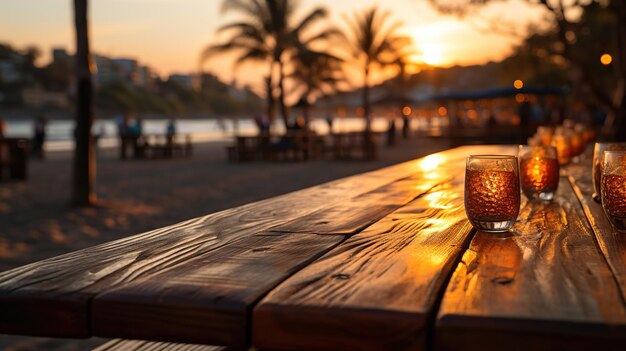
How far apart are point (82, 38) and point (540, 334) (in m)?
7.62

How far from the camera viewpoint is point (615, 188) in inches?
48.0

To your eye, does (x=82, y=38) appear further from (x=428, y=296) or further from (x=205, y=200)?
(x=428, y=296)

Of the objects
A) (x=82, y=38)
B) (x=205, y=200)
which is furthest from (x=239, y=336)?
(x=205, y=200)

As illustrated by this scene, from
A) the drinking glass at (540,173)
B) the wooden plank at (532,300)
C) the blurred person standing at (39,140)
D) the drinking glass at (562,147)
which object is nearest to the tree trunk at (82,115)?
the drinking glass at (562,147)

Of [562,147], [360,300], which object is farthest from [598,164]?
[562,147]

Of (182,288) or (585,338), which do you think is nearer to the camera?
(585,338)

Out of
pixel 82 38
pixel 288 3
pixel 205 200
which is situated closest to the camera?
pixel 82 38

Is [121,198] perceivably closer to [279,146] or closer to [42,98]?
[279,146]

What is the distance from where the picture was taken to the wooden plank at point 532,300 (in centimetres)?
68

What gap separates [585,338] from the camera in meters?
0.67

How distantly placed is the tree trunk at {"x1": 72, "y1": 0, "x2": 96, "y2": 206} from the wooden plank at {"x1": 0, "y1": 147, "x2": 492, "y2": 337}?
21.3 ft

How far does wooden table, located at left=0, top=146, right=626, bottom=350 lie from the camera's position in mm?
717

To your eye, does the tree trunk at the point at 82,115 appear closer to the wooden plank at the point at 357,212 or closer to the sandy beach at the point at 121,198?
the sandy beach at the point at 121,198

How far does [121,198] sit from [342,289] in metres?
8.59
